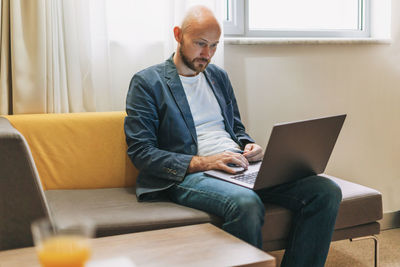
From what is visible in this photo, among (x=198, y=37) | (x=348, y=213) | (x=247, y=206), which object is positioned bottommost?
(x=348, y=213)

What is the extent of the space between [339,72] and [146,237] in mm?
1799

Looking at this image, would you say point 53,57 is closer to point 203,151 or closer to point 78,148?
point 78,148

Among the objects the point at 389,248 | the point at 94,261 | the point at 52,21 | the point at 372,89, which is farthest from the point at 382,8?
the point at 94,261

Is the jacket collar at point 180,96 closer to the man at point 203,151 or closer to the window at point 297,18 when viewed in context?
the man at point 203,151

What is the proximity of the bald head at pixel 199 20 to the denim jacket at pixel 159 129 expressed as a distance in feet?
0.58

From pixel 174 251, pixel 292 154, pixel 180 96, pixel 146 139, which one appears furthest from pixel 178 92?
pixel 174 251

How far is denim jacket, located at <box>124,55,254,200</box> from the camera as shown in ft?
6.14

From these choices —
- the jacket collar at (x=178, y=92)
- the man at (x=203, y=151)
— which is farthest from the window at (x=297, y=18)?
the jacket collar at (x=178, y=92)

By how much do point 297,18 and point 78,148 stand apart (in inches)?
59.6

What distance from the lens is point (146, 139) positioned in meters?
1.91

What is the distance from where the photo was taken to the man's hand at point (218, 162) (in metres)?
1.84

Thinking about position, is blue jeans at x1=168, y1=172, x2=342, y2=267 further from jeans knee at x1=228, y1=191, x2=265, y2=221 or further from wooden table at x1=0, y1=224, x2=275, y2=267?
wooden table at x1=0, y1=224, x2=275, y2=267

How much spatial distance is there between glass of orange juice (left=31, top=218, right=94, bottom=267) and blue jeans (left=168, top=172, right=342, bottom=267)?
2.72 ft

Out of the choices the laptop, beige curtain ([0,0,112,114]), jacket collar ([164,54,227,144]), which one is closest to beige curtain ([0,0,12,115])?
beige curtain ([0,0,112,114])
